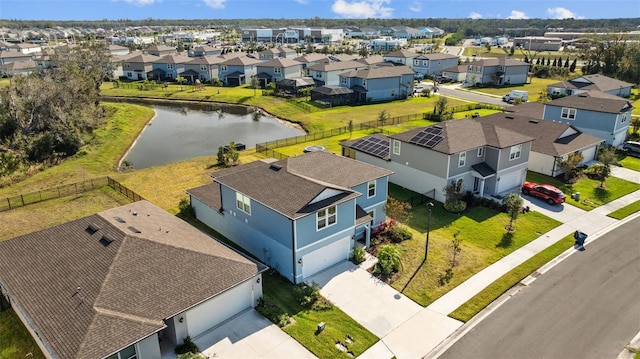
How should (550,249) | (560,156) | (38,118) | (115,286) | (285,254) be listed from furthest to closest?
(38,118) < (560,156) < (550,249) < (285,254) < (115,286)

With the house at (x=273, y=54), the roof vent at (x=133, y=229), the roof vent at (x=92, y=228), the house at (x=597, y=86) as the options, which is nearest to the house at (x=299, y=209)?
the roof vent at (x=133, y=229)

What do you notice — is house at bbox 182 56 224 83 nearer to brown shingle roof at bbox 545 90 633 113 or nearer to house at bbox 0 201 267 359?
brown shingle roof at bbox 545 90 633 113

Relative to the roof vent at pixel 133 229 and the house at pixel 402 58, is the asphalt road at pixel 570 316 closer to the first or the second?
the roof vent at pixel 133 229

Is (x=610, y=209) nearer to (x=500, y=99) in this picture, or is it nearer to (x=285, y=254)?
(x=285, y=254)

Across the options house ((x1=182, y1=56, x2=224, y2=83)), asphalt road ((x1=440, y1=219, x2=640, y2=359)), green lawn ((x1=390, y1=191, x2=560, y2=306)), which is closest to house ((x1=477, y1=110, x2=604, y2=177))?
green lawn ((x1=390, y1=191, x2=560, y2=306))

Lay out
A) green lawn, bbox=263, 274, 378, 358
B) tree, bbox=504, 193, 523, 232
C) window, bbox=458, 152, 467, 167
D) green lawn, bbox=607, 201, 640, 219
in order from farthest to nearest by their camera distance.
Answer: window, bbox=458, 152, 467, 167 → green lawn, bbox=607, 201, 640, 219 → tree, bbox=504, 193, 523, 232 → green lawn, bbox=263, 274, 378, 358

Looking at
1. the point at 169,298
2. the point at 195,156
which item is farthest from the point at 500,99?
the point at 169,298
